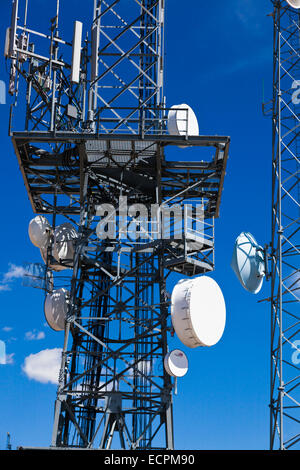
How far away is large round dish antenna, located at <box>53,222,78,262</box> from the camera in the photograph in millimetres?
45188

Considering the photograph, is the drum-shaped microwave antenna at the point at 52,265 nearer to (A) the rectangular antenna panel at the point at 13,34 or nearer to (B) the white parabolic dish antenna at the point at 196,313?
(B) the white parabolic dish antenna at the point at 196,313

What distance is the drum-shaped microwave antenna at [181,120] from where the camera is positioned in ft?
138

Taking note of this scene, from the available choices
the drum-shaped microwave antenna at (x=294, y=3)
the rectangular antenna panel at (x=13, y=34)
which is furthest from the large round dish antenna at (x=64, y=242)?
the drum-shaped microwave antenna at (x=294, y=3)

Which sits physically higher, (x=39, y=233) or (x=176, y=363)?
(x=39, y=233)

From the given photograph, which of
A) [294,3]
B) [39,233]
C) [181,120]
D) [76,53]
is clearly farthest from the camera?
[294,3]

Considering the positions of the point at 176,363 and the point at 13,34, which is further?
the point at 13,34

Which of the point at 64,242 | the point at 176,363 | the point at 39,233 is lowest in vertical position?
the point at 176,363

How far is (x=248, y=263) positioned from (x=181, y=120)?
856 cm

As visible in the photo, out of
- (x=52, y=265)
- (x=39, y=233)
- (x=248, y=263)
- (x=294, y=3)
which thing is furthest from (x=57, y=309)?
(x=294, y=3)

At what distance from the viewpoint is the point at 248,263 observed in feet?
143

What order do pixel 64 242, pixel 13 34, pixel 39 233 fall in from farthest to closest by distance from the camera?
pixel 39 233
pixel 64 242
pixel 13 34

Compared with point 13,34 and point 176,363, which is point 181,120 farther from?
point 176,363
